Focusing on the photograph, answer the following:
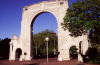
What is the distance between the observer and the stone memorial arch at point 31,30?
20892mm

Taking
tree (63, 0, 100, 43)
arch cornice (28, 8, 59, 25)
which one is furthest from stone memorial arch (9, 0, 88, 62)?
tree (63, 0, 100, 43)

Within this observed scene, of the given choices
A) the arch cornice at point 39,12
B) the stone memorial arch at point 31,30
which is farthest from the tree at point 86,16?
the arch cornice at point 39,12

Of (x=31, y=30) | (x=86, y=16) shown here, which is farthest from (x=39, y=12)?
(x=86, y=16)

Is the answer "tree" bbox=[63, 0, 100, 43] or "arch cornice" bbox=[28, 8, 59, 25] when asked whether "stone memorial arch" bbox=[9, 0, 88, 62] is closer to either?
"arch cornice" bbox=[28, 8, 59, 25]

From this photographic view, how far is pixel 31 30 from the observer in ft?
81.6

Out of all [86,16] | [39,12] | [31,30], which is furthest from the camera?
[31,30]

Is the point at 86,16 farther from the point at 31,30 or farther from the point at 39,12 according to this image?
the point at 31,30

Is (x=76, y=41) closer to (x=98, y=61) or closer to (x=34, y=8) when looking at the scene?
(x=98, y=61)

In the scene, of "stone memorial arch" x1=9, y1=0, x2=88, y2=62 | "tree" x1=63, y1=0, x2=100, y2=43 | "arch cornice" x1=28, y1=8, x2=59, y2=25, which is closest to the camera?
"tree" x1=63, y1=0, x2=100, y2=43

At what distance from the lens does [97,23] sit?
11.9m

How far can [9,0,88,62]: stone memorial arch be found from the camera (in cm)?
2089

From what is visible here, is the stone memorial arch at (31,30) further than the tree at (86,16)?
Yes

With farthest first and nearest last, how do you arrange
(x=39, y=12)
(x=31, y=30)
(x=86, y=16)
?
(x=31, y=30), (x=39, y=12), (x=86, y=16)

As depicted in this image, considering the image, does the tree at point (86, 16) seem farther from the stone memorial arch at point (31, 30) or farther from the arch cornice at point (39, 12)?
the arch cornice at point (39, 12)
